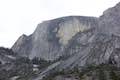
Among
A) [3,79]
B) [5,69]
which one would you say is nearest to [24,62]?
[5,69]

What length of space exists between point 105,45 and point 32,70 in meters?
45.1

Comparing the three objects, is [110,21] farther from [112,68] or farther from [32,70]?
[112,68]

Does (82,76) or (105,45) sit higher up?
(105,45)

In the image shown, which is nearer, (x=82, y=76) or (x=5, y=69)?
(x=82, y=76)

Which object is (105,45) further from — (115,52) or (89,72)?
(89,72)

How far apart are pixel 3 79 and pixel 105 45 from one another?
54041 millimetres

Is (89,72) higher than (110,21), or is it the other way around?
(110,21)

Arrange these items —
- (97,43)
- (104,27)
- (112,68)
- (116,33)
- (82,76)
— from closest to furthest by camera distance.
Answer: (82,76)
(112,68)
(97,43)
(116,33)
(104,27)

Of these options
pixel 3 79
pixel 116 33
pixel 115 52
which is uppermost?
pixel 116 33

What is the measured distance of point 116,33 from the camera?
17750 centimetres

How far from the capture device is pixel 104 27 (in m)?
192

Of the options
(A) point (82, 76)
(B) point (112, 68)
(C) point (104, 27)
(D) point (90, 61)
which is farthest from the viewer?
(C) point (104, 27)

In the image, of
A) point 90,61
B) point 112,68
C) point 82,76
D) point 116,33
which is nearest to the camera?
point 82,76

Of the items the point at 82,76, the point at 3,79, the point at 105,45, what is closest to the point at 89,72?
the point at 82,76
